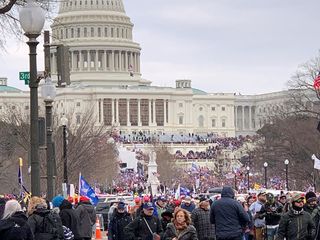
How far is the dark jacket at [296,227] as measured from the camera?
716 inches

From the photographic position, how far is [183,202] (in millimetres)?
25609

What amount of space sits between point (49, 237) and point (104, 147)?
70.1 metres

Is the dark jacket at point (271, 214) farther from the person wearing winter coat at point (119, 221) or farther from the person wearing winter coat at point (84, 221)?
the person wearing winter coat at point (84, 221)

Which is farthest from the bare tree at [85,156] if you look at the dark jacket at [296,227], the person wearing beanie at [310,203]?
the dark jacket at [296,227]

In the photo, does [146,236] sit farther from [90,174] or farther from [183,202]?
[90,174]

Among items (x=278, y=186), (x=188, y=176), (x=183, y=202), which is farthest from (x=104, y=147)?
(x=183, y=202)

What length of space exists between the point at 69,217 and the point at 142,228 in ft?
9.91

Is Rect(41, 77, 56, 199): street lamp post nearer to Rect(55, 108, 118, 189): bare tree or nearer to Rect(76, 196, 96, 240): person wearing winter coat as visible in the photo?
Rect(76, 196, 96, 240): person wearing winter coat

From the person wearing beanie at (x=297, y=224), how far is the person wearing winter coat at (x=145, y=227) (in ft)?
6.60

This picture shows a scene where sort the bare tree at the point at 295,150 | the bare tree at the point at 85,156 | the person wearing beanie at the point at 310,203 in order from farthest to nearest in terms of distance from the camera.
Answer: the bare tree at the point at 295,150
the bare tree at the point at 85,156
the person wearing beanie at the point at 310,203

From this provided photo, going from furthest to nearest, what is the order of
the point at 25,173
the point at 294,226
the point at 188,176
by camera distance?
the point at 188,176, the point at 25,173, the point at 294,226

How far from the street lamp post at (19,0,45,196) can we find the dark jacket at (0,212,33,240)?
293 centimetres

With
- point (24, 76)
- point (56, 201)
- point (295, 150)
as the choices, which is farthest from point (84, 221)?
point (295, 150)

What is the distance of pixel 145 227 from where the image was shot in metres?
19.6
